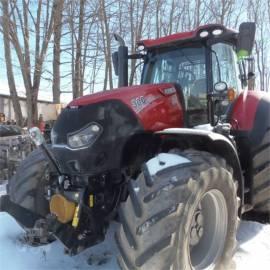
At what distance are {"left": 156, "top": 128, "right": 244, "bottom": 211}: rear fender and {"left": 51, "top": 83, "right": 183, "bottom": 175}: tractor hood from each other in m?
0.27

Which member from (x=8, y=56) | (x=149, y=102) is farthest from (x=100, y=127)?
(x=8, y=56)

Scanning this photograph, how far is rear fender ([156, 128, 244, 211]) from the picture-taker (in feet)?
11.4

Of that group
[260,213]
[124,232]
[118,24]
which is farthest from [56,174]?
[118,24]

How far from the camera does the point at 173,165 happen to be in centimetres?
321


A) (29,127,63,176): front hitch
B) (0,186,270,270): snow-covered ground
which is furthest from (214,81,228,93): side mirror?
(29,127,63,176): front hitch

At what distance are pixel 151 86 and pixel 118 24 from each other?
12127mm

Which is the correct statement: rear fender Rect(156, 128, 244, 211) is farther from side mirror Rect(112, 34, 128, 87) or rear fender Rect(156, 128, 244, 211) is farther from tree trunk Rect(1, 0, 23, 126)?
tree trunk Rect(1, 0, 23, 126)

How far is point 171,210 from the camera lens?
2.99 m

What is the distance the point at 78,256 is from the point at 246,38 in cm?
268

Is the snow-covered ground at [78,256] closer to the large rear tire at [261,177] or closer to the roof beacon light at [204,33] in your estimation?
the large rear tire at [261,177]

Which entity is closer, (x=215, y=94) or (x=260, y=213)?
(x=215, y=94)

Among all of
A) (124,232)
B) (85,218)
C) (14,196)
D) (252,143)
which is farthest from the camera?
(252,143)

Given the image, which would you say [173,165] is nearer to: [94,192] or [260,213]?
[94,192]

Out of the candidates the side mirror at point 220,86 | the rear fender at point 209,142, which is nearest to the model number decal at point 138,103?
the rear fender at point 209,142
